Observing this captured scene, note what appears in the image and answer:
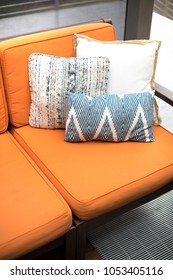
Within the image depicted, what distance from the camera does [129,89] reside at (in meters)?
1.60

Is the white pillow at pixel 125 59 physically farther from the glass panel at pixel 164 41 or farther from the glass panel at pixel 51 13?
the glass panel at pixel 51 13

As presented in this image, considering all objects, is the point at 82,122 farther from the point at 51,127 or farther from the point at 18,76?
the point at 18,76

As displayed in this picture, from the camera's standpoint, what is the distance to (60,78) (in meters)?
1.53

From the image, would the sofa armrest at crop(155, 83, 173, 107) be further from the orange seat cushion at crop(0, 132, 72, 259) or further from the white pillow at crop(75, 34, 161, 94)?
the orange seat cushion at crop(0, 132, 72, 259)

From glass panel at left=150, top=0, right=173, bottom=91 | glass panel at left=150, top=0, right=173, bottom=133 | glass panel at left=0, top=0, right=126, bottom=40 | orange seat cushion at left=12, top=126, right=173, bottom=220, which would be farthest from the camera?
glass panel at left=150, top=0, right=173, bottom=91

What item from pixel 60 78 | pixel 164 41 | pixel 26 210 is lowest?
pixel 26 210

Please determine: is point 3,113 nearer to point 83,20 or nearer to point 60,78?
point 60,78

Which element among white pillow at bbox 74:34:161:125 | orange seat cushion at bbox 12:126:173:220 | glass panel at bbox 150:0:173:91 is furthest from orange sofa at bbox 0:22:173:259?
glass panel at bbox 150:0:173:91

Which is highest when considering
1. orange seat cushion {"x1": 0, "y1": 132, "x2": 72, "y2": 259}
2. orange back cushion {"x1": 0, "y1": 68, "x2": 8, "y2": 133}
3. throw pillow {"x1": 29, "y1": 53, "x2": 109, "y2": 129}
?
throw pillow {"x1": 29, "y1": 53, "x2": 109, "y2": 129}

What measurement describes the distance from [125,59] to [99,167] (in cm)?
51

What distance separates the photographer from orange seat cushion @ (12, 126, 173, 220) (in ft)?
4.35

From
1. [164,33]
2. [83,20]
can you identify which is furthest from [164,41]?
[83,20]

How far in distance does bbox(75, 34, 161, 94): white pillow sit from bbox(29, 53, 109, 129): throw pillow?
2.1 inches
